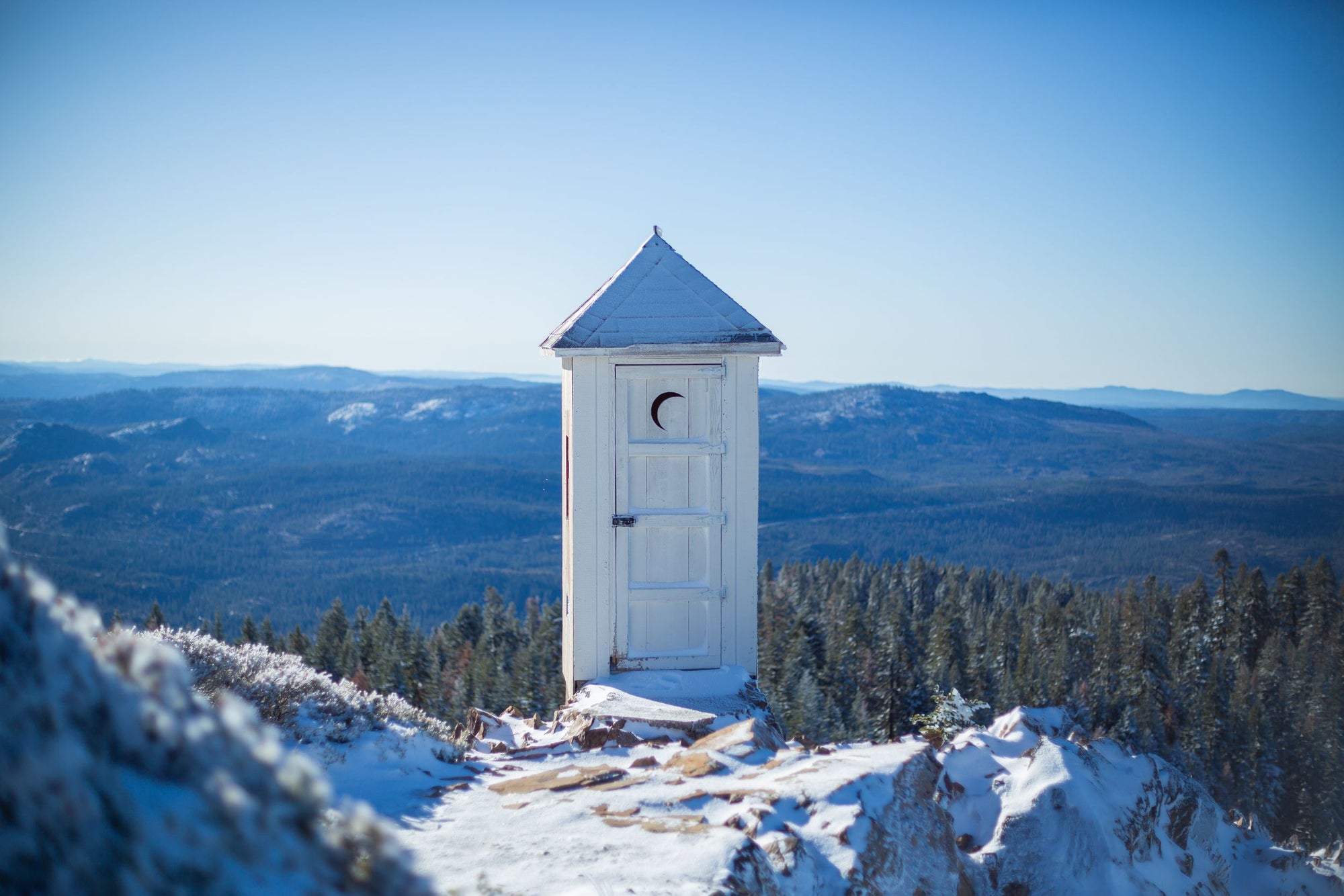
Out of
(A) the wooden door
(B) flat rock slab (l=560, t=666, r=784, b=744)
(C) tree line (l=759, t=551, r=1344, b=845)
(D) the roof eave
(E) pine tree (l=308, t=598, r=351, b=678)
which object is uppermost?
(D) the roof eave

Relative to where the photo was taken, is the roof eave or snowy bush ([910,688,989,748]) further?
the roof eave

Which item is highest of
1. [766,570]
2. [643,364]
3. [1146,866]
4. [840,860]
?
[643,364]

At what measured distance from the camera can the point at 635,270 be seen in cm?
818

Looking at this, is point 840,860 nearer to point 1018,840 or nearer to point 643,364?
point 1018,840

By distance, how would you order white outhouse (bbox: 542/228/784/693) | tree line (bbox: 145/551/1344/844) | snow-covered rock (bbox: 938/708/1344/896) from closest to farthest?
snow-covered rock (bbox: 938/708/1344/896) → white outhouse (bbox: 542/228/784/693) → tree line (bbox: 145/551/1344/844)

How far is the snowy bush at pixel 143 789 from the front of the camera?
1.41m

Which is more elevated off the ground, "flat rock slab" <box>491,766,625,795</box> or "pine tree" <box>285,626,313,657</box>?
"flat rock slab" <box>491,766,625,795</box>

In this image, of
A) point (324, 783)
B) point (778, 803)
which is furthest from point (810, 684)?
point (324, 783)

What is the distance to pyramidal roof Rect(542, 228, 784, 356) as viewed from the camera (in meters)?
7.39

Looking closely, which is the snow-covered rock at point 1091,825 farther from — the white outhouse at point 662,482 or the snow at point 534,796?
the white outhouse at point 662,482

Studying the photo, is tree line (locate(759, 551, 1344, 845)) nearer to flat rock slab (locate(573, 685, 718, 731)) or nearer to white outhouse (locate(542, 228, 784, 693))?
white outhouse (locate(542, 228, 784, 693))

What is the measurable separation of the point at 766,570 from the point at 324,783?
68.2 metres

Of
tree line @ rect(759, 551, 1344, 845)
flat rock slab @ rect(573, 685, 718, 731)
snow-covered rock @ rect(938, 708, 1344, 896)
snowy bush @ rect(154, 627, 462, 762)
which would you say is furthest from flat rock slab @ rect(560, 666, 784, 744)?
tree line @ rect(759, 551, 1344, 845)

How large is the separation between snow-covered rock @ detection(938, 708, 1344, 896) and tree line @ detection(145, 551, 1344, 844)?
26.6m
